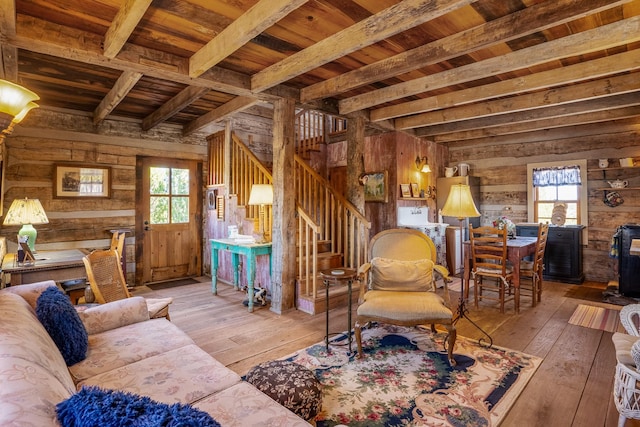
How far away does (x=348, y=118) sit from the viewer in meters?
4.79

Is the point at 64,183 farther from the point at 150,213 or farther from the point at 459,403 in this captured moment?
the point at 459,403

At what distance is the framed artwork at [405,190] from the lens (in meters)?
5.78

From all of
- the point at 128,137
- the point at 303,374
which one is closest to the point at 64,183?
the point at 128,137

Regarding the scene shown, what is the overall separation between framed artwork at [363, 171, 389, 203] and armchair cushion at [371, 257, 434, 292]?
2.67 metres

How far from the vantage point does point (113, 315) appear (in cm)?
228

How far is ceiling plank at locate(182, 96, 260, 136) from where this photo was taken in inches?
167

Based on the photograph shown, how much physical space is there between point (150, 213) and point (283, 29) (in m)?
3.97

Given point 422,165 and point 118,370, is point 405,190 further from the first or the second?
point 118,370

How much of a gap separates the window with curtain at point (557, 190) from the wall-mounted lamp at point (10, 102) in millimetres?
6988

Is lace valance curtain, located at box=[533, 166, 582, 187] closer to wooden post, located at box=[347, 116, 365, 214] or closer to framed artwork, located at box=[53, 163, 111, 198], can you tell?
wooden post, located at box=[347, 116, 365, 214]

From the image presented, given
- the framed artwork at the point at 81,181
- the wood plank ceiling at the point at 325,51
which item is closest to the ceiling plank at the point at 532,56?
the wood plank ceiling at the point at 325,51

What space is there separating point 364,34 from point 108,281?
2.87 metres

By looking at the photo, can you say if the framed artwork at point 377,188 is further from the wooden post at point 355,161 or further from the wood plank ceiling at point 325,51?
the wood plank ceiling at point 325,51

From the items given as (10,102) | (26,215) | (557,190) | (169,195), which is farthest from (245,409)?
(557,190)
